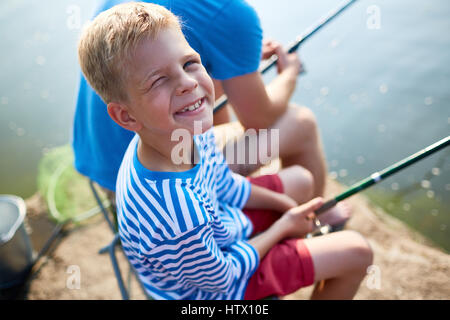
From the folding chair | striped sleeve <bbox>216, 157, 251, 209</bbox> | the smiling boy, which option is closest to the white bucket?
the folding chair

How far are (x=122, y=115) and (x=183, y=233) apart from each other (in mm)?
278

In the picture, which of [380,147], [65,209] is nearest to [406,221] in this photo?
[380,147]

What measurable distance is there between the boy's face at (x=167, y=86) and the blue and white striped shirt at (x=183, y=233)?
0.37 ft

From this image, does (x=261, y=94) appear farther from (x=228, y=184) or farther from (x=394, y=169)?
(x=394, y=169)

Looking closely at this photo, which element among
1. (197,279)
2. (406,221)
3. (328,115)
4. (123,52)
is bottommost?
(406,221)

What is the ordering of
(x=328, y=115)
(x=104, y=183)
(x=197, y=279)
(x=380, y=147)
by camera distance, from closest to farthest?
(x=197, y=279), (x=104, y=183), (x=380, y=147), (x=328, y=115)

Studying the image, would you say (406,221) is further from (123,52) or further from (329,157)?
(123,52)

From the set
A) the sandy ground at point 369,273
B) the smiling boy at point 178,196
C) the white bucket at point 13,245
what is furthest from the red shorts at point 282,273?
the white bucket at point 13,245

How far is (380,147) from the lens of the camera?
1.87m

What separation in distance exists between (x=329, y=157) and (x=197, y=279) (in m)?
1.24

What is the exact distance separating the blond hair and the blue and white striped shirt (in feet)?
0.61

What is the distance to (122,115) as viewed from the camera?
0.81 metres

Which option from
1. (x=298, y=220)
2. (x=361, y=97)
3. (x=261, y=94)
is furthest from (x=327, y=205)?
(x=361, y=97)

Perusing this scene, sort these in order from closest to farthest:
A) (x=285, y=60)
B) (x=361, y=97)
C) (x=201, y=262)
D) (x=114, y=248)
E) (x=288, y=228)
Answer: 1. (x=201, y=262)
2. (x=288, y=228)
3. (x=114, y=248)
4. (x=285, y=60)
5. (x=361, y=97)
